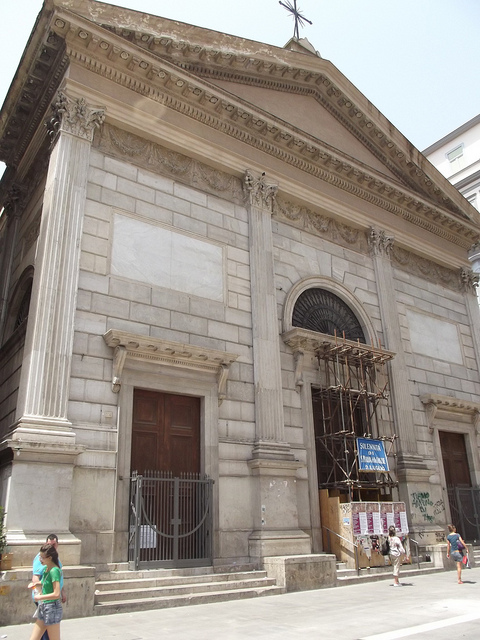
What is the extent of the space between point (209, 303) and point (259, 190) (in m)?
4.32

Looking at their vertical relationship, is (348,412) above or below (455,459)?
above

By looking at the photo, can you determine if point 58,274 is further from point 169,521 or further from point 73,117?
point 169,521

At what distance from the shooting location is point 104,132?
47.6 feet

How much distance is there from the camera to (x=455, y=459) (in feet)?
64.7

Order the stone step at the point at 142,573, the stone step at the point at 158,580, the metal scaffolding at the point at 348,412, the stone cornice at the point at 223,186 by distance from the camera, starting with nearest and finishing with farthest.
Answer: the stone step at the point at 158,580 < the stone step at the point at 142,573 < the stone cornice at the point at 223,186 < the metal scaffolding at the point at 348,412

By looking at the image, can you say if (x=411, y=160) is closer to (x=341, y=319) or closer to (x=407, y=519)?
(x=341, y=319)

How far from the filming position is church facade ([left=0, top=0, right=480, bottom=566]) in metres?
11.8

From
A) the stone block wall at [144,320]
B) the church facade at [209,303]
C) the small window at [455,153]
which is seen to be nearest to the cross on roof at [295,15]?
the church facade at [209,303]

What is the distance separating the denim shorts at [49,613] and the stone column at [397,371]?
41.2 ft

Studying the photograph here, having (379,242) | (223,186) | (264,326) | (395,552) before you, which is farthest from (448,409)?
(223,186)

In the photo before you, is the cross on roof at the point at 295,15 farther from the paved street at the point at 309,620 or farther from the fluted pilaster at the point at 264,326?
the paved street at the point at 309,620

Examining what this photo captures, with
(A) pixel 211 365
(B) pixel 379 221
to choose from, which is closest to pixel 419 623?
(A) pixel 211 365

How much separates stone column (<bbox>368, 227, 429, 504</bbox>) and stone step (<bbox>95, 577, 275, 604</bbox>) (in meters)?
6.84

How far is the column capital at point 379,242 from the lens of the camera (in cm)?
1997
